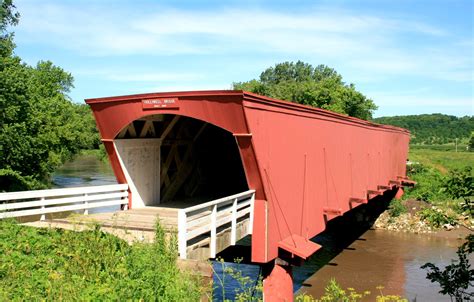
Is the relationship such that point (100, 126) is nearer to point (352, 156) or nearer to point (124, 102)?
point (124, 102)

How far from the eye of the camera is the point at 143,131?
40.2 feet

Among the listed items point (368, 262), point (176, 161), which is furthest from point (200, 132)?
point (368, 262)

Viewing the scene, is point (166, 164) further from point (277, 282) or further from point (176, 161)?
point (277, 282)

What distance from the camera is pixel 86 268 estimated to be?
22.2 ft

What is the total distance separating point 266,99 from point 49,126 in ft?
67.3

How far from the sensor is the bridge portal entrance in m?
12.0

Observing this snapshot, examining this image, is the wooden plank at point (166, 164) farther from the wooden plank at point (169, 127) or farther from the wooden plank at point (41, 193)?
the wooden plank at point (41, 193)

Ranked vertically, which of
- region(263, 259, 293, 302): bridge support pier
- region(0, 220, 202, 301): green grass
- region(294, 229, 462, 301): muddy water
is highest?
region(0, 220, 202, 301): green grass

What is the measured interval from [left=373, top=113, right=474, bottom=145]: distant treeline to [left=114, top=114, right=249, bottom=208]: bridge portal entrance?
341 ft

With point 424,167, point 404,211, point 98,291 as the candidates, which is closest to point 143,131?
point 98,291

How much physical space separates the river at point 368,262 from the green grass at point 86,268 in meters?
4.79

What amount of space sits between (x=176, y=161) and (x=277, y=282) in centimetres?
476

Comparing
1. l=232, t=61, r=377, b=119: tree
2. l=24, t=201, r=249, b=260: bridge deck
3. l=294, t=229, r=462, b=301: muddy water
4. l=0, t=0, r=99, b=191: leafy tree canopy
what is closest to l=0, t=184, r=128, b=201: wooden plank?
l=24, t=201, r=249, b=260: bridge deck

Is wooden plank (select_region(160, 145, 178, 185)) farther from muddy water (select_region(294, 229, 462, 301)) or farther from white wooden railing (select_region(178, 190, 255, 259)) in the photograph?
muddy water (select_region(294, 229, 462, 301))
